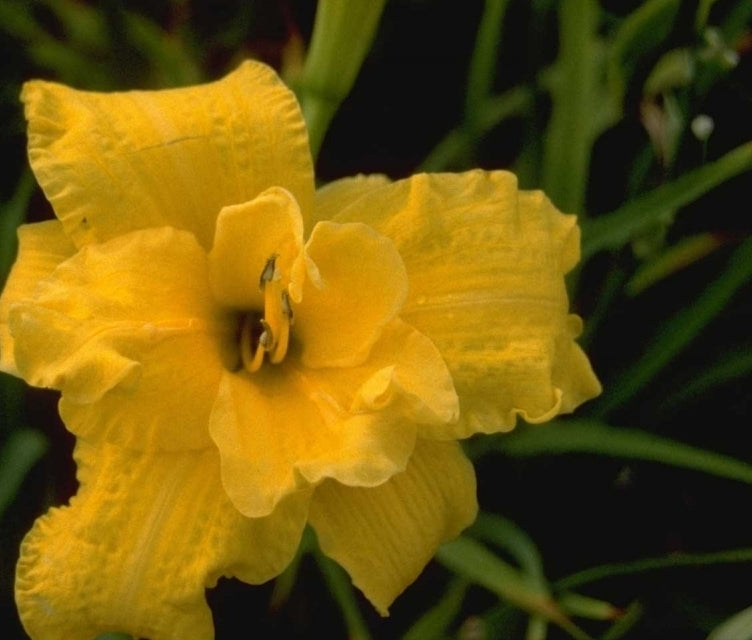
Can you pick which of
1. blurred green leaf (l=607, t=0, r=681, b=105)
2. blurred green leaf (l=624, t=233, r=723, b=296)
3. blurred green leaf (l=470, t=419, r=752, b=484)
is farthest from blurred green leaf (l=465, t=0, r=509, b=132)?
blurred green leaf (l=470, t=419, r=752, b=484)

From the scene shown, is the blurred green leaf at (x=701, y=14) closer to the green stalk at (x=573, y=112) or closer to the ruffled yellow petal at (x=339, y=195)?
the green stalk at (x=573, y=112)

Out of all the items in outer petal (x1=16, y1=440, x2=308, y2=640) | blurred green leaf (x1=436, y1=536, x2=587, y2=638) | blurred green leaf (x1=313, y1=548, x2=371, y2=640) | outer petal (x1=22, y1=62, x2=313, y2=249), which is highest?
outer petal (x1=22, y1=62, x2=313, y2=249)

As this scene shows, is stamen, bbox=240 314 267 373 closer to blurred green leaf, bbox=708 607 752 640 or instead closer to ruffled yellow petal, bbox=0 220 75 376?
ruffled yellow petal, bbox=0 220 75 376

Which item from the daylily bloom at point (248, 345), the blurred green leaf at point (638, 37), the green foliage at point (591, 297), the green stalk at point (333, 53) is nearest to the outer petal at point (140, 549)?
the daylily bloom at point (248, 345)

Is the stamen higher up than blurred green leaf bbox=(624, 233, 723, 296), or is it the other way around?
blurred green leaf bbox=(624, 233, 723, 296)

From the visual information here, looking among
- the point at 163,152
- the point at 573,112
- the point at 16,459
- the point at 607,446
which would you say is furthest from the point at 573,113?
the point at 16,459

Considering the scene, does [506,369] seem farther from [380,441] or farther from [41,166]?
[41,166]

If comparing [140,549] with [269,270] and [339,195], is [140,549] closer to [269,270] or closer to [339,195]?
[269,270]
